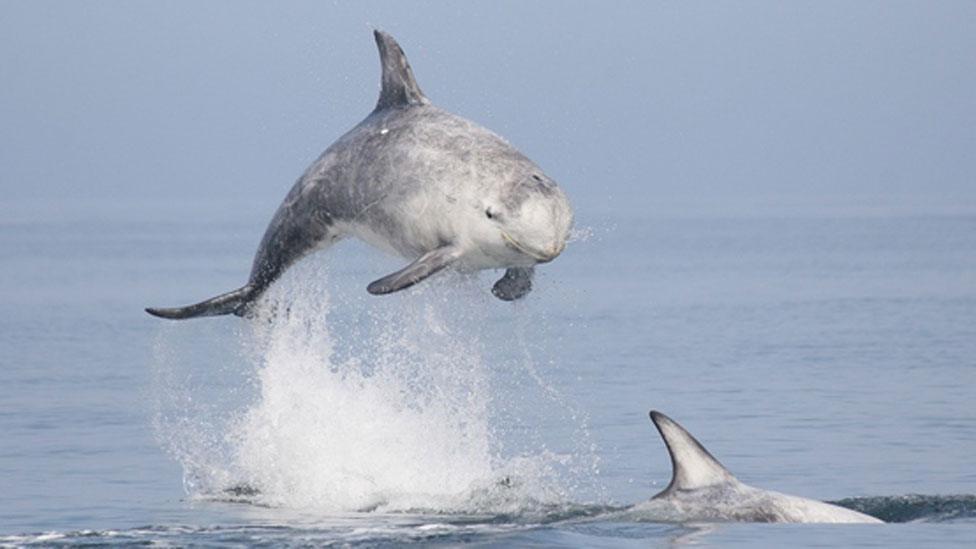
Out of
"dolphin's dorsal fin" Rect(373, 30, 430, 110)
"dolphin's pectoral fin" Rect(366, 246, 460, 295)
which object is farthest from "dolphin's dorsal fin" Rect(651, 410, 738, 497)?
"dolphin's dorsal fin" Rect(373, 30, 430, 110)

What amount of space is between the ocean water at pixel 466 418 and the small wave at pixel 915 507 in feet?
0.16

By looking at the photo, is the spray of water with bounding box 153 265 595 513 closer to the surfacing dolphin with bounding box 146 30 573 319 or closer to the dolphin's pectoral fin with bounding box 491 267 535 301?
the dolphin's pectoral fin with bounding box 491 267 535 301

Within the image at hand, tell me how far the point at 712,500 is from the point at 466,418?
3.58 metres

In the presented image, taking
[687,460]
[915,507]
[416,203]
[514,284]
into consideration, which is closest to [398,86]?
[416,203]

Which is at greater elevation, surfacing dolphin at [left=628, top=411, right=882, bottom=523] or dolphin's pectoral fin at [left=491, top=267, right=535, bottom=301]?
dolphin's pectoral fin at [left=491, top=267, right=535, bottom=301]

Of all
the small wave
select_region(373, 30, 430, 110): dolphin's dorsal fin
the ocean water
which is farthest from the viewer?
the small wave

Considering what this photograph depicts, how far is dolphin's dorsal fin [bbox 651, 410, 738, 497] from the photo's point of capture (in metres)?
15.1

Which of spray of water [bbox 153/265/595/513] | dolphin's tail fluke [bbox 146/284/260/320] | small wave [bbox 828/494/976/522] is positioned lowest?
small wave [bbox 828/494/976/522]

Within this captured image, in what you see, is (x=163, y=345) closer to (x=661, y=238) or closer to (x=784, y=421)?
(x=784, y=421)

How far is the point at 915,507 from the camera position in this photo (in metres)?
17.8

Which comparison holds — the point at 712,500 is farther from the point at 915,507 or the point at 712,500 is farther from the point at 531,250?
the point at 915,507

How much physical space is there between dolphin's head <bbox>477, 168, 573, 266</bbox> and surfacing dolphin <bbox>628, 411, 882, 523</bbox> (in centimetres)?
219

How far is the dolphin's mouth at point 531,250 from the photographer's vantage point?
14000 millimetres

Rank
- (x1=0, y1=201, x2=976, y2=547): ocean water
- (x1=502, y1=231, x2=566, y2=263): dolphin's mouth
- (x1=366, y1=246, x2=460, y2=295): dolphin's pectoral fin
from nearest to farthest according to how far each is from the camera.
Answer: (x1=366, y1=246, x2=460, y2=295): dolphin's pectoral fin → (x1=502, y1=231, x2=566, y2=263): dolphin's mouth → (x1=0, y1=201, x2=976, y2=547): ocean water
